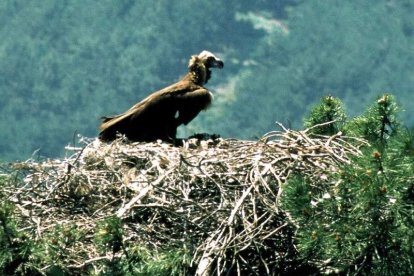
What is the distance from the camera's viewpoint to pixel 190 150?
1150 centimetres

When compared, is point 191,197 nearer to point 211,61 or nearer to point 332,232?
point 332,232

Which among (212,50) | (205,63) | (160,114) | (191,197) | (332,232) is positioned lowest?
(332,232)

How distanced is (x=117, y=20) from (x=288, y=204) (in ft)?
221

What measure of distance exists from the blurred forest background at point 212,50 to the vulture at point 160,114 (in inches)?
1863

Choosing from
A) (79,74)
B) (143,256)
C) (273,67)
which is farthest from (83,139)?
(273,67)

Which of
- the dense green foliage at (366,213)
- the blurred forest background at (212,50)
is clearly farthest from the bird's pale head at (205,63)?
the blurred forest background at (212,50)

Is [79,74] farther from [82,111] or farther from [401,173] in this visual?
[401,173]

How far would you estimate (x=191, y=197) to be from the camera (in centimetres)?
1017

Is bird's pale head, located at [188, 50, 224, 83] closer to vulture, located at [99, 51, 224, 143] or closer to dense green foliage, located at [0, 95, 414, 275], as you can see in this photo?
vulture, located at [99, 51, 224, 143]

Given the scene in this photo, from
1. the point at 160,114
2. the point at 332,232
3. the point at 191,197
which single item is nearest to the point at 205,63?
the point at 160,114

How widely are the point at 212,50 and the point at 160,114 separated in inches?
2319

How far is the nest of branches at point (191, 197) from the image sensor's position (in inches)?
376

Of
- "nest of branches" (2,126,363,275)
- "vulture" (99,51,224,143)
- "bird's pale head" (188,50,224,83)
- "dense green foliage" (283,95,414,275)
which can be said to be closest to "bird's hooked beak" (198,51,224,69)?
"bird's pale head" (188,50,224,83)

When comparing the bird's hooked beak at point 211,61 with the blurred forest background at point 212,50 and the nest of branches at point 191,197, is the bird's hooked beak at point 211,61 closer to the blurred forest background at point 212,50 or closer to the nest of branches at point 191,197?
the nest of branches at point 191,197
